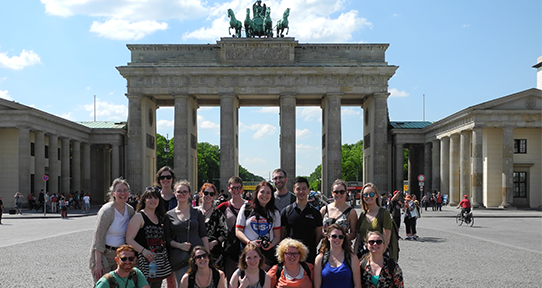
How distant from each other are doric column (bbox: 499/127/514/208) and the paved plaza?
798 inches

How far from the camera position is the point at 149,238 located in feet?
25.2

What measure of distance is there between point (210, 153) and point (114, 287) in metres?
130

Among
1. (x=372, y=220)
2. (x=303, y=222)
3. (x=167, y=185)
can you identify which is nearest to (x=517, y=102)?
(x=372, y=220)

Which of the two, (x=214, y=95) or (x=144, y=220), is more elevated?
(x=214, y=95)

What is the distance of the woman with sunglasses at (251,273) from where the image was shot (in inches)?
277

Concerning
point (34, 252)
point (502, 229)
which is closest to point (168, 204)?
point (34, 252)

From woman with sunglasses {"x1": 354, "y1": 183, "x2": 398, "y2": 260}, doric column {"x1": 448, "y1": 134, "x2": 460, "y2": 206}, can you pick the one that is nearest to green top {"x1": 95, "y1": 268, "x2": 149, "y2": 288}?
woman with sunglasses {"x1": 354, "y1": 183, "x2": 398, "y2": 260}

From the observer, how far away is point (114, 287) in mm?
6609

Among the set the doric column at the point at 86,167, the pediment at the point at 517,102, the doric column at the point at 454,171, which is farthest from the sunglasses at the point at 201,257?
the doric column at the point at 86,167

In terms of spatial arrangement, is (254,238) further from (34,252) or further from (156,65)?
(156,65)

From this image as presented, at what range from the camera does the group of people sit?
689cm

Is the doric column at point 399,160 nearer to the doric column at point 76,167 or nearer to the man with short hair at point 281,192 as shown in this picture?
the doric column at point 76,167

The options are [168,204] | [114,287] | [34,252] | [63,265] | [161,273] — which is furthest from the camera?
[34,252]

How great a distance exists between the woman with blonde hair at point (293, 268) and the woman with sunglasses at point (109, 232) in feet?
7.20
